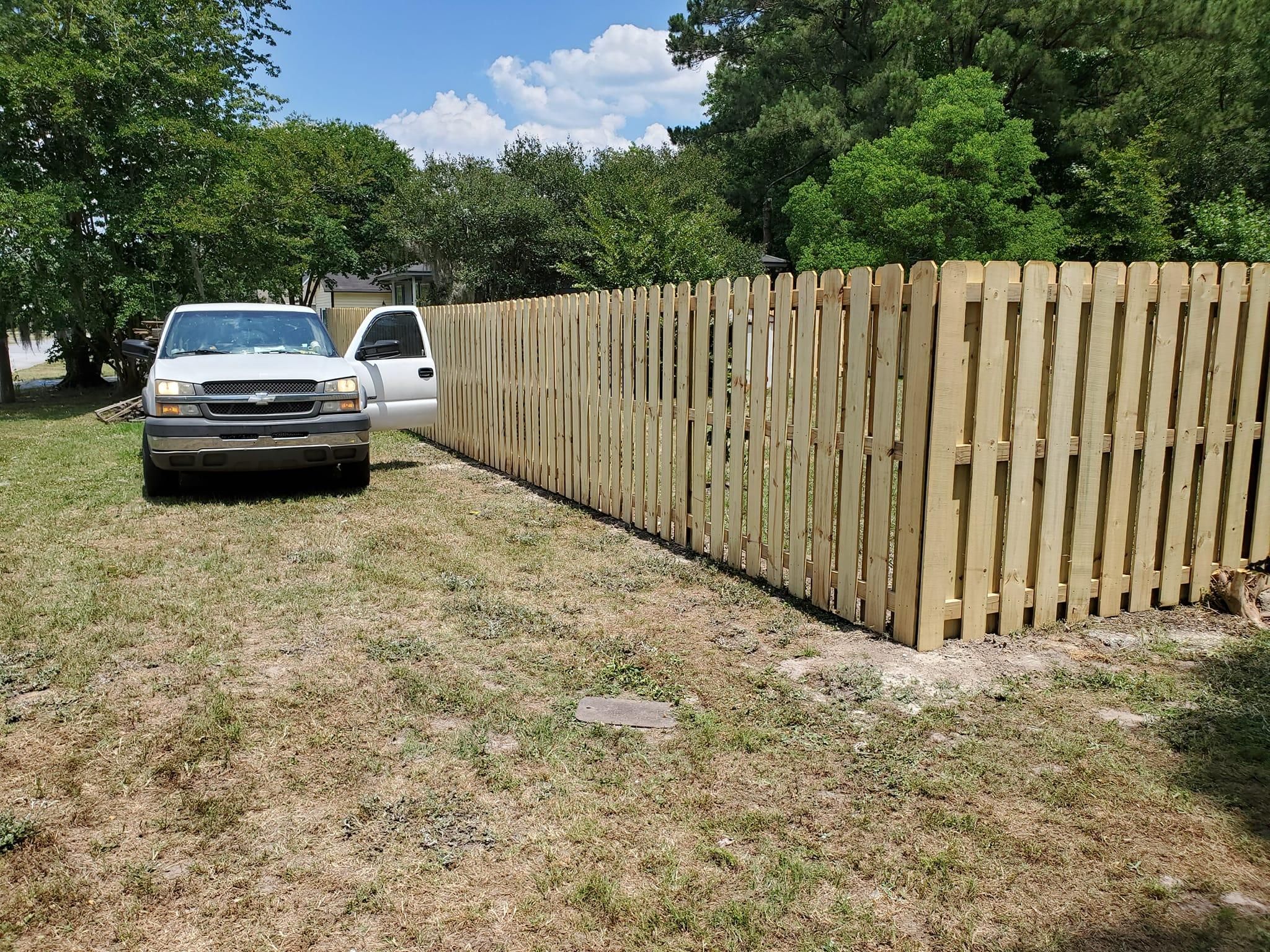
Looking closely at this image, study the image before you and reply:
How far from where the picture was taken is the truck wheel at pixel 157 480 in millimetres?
7996

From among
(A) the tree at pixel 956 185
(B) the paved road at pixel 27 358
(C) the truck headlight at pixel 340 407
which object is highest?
(A) the tree at pixel 956 185

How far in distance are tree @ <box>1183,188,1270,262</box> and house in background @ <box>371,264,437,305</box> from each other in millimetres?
25257

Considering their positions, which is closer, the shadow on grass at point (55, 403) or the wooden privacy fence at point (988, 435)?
the wooden privacy fence at point (988, 435)

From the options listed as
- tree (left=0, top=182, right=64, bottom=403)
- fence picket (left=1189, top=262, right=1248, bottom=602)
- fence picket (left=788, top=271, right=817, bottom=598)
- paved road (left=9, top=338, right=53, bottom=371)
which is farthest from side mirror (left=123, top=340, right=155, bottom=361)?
paved road (left=9, top=338, right=53, bottom=371)

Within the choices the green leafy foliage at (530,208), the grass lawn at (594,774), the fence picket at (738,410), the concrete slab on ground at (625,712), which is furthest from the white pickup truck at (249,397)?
the green leafy foliage at (530,208)

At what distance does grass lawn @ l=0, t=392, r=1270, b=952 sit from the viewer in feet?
8.13

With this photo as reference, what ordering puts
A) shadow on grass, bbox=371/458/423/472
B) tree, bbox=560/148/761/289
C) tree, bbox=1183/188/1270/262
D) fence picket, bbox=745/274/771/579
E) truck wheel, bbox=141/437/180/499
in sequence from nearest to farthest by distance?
fence picket, bbox=745/274/771/579, truck wheel, bbox=141/437/180/499, shadow on grass, bbox=371/458/423/472, tree, bbox=560/148/761/289, tree, bbox=1183/188/1270/262

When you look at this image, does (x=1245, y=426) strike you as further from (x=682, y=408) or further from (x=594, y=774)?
(x=594, y=774)

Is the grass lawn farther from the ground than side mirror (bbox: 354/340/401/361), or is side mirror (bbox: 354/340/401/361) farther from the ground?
side mirror (bbox: 354/340/401/361)

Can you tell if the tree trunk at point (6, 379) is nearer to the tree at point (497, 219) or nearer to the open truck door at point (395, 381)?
the open truck door at point (395, 381)

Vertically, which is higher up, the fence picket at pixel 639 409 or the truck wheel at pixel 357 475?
the fence picket at pixel 639 409

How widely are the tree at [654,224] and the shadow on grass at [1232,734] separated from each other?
13141 mm

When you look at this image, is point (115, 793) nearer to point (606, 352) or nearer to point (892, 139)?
point (606, 352)

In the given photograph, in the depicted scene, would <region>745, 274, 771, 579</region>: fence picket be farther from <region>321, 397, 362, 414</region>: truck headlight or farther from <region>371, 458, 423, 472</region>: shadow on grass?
<region>371, 458, 423, 472</region>: shadow on grass
